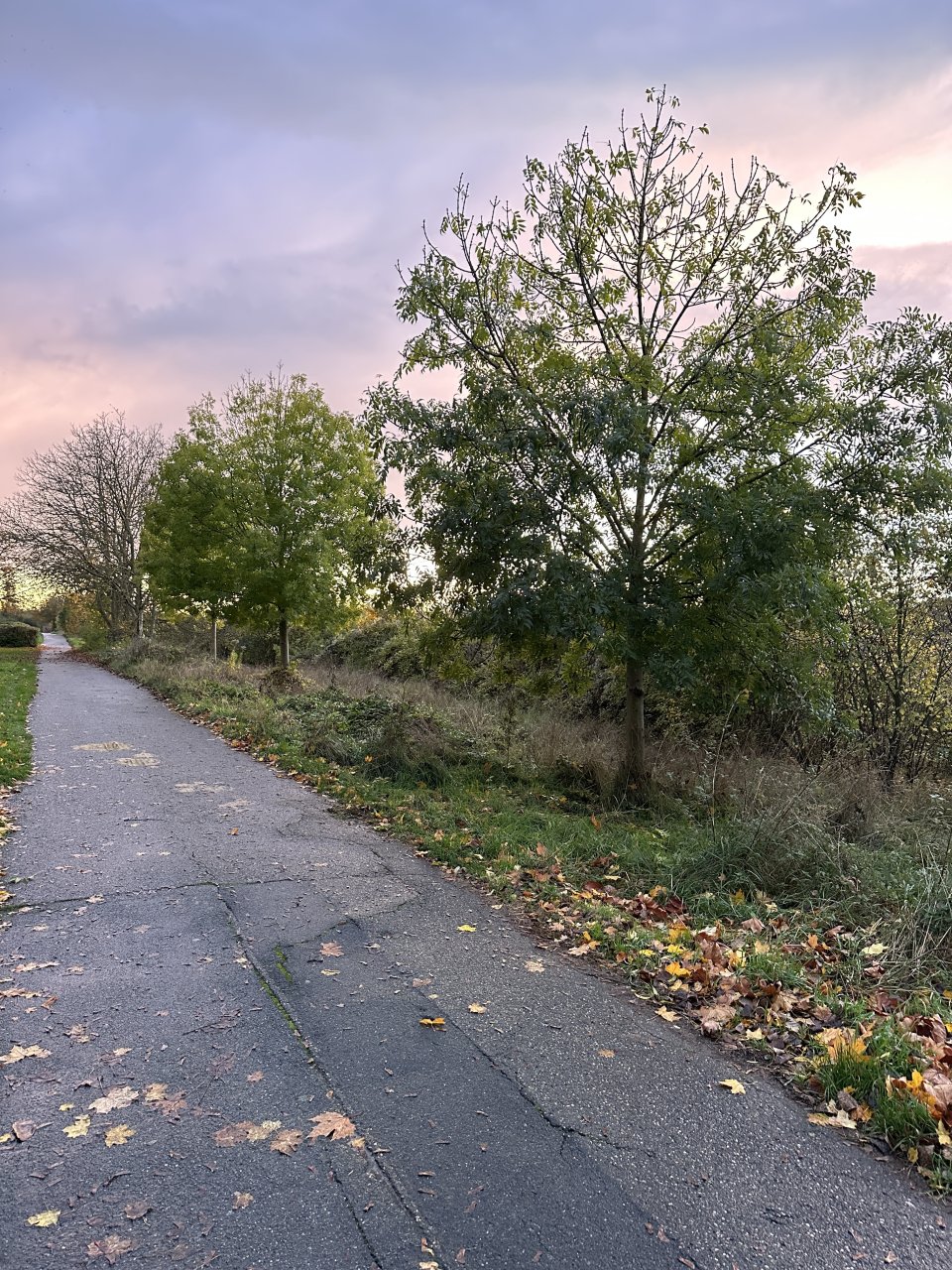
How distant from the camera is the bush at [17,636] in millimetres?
36125

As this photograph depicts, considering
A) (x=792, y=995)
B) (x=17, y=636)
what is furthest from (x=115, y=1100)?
(x=17, y=636)

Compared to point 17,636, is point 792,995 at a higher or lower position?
lower

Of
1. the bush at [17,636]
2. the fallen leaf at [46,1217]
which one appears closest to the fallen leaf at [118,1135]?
the fallen leaf at [46,1217]

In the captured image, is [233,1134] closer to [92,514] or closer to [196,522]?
[196,522]

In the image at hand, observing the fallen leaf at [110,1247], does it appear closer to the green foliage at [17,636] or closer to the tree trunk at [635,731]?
the tree trunk at [635,731]

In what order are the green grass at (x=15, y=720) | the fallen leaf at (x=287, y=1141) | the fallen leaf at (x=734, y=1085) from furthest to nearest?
the green grass at (x=15, y=720)
the fallen leaf at (x=734, y=1085)
the fallen leaf at (x=287, y=1141)

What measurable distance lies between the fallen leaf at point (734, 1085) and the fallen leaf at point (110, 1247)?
2353 millimetres

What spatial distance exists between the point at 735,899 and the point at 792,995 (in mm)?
1372

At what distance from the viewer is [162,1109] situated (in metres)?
2.91

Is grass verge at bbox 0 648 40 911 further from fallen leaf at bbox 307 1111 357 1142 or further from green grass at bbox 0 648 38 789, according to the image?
fallen leaf at bbox 307 1111 357 1142

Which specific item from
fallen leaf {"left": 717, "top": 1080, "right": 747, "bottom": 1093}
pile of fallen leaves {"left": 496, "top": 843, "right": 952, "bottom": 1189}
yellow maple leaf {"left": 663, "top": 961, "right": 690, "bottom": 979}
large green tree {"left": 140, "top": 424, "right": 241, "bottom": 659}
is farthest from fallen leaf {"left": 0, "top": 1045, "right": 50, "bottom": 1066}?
large green tree {"left": 140, "top": 424, "right": 241, "bottom": 659}

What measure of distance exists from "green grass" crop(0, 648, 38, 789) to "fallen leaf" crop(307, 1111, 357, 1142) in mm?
6795

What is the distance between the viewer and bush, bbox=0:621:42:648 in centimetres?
3612

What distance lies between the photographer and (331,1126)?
112 inches
